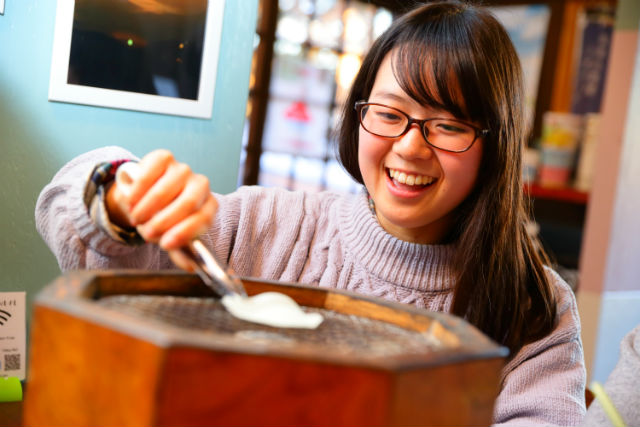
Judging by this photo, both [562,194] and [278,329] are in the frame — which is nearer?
[278,329]

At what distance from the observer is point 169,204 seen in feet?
2.36

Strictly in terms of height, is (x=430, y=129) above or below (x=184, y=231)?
above

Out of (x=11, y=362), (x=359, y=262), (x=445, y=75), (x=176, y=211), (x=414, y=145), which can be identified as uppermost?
(x=445, y=75)

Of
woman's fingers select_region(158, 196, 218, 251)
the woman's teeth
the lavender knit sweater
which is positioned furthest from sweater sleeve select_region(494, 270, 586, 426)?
woman's fingers select_region(158, 196, 218, 251)

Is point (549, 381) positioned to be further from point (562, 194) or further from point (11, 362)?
point (562, 194)

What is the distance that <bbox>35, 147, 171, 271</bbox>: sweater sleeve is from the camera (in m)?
0.87

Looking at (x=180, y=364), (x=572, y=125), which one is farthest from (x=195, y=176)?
(x=572, y=125)

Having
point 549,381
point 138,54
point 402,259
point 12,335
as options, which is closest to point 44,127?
point 138,54

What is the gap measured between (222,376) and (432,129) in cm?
75

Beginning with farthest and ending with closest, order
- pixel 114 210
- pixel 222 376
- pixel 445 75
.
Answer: pixel 445 75
pixel 114 210
pixel 222 376

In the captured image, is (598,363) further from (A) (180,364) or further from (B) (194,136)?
(A) (180,364)

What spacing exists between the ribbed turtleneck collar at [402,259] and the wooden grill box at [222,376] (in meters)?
0.64

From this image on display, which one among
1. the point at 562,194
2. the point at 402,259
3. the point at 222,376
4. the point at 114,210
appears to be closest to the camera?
the point at 222,376

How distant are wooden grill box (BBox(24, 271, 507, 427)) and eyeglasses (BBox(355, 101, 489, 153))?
572 millimetres
